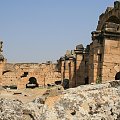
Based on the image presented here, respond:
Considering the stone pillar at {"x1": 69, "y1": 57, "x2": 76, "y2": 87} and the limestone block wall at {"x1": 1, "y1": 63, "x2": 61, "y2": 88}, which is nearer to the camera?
the stone pillar at {"x1": 69, "y1": 57, "x2": 76, "y2": 87}

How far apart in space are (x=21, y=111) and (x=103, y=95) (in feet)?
6.46

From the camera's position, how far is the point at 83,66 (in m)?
27.0

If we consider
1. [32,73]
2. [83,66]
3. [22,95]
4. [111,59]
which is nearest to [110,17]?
[111,59]

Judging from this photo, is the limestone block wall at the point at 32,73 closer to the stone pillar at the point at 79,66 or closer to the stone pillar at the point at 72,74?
the stone pillar at the point at 72,74

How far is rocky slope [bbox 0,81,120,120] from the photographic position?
16.5ft

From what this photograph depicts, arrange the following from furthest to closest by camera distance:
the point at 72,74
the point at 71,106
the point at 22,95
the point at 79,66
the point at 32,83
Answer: the point at 32,83 → the point at 72,74 → the point at 79,66 → the point at 22,95 → the point at 71,106

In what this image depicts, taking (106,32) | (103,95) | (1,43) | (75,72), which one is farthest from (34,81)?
(103,95)

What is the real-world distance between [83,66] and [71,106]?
21.4 metres

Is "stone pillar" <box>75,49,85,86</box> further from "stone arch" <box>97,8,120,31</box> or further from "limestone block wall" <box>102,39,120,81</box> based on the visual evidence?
"limestone block wall" <box>102,39,120,81</box>

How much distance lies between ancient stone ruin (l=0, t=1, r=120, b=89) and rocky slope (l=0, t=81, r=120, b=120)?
508 inches

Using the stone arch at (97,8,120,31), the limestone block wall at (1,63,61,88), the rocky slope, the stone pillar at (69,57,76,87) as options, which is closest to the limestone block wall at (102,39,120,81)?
the stone arch at (97,8,120,31)

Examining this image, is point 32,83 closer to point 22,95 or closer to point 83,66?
point 83,66

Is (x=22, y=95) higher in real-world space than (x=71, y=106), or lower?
lower

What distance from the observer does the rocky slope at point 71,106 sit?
503cm
